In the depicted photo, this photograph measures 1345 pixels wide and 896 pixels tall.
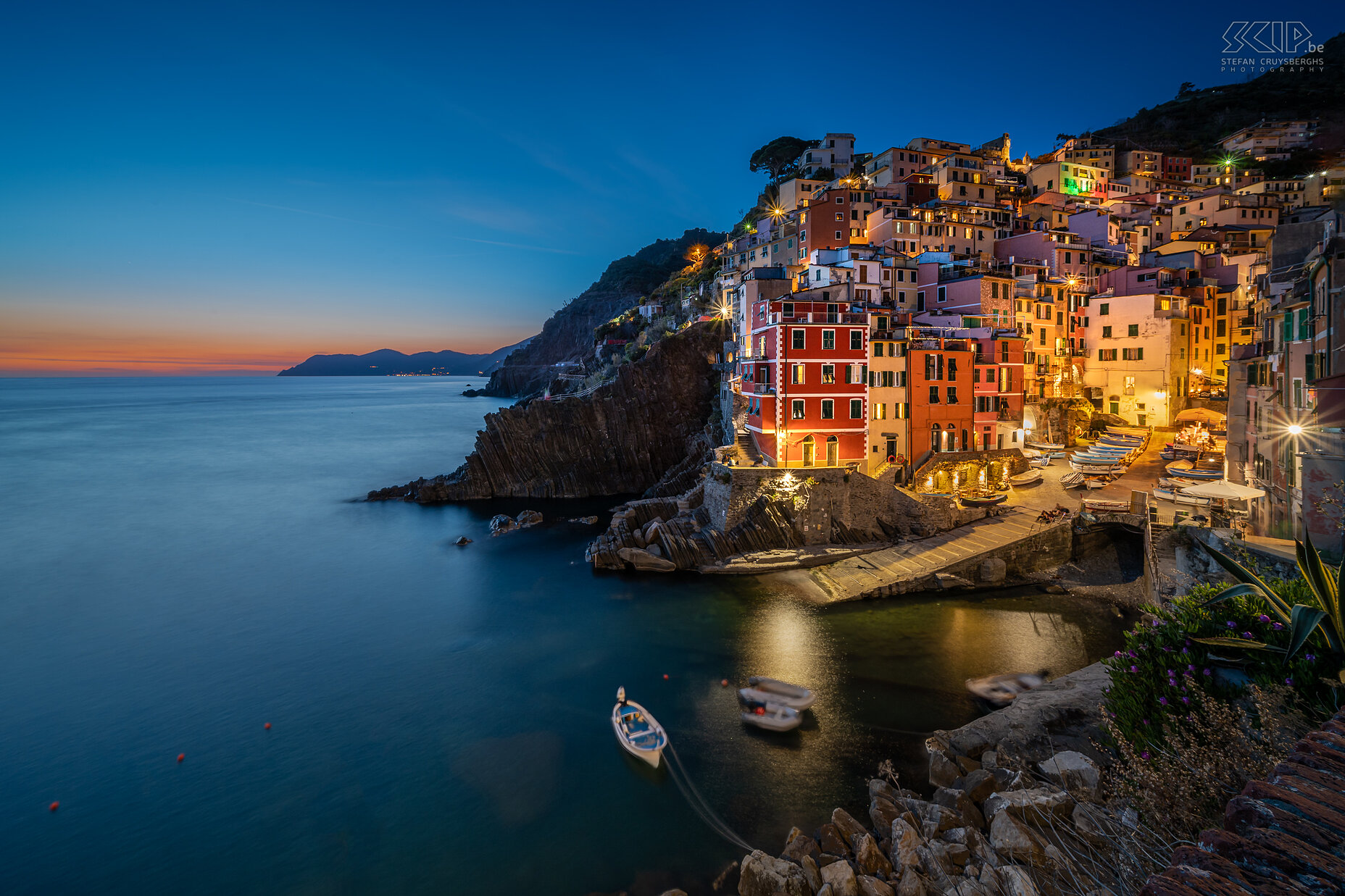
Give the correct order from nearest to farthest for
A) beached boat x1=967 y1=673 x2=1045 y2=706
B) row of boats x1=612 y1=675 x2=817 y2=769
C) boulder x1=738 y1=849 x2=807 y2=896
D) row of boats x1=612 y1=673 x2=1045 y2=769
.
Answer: boulder x1=738 y1=849 x2=807 y2=896 < row of boats x1=612 y1=675 x2=817 y2=769 < row of boats x1=612 y1=673 x2=1045 y2=769 < beached boat x1=967 y1=673 x2=1045 y2=706

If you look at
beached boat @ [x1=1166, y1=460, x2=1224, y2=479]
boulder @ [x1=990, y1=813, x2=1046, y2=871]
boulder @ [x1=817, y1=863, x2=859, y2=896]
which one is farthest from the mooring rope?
beached boat @ [x1=1166, y1=460, x2=1224, y2=479]

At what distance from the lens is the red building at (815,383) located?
34188mm

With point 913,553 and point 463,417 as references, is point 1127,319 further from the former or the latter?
point 463,417

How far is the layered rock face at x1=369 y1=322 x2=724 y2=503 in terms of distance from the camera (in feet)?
186

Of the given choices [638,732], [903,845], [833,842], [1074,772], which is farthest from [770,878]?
[638,732]

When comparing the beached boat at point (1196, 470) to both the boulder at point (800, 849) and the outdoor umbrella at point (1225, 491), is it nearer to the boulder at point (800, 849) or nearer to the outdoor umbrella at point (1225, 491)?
the outdoor umbrella at point (1225, 491)

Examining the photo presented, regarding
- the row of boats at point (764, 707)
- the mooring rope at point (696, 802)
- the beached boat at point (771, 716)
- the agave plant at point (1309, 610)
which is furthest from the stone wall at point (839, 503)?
the agave plant at point (1309, 610)

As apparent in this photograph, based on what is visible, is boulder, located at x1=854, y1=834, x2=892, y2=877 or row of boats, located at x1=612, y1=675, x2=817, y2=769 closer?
boulder, located at x1=854, y1=834, x2=892, y2=877

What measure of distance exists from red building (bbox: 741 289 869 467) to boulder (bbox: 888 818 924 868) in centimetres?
2208

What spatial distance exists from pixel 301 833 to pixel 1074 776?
2066 centimetres

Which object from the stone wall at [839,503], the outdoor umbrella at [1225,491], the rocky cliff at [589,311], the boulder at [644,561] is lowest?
the boulder at [644,561]

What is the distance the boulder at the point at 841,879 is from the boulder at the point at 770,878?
521 mm

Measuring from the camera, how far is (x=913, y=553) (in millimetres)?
31922

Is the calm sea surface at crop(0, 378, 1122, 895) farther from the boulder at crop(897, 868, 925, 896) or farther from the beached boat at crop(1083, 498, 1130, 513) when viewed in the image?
the beached boat at crop(1083, 498, 1130, 513)
